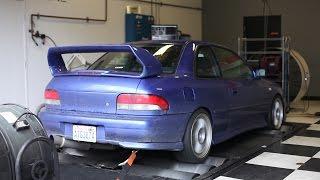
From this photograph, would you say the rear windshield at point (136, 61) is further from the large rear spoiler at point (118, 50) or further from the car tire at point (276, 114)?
the car tire at point (276, 114)

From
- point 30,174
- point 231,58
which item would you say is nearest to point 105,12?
point 231,58

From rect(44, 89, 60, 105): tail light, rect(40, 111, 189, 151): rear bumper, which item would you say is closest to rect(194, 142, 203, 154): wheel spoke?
rect(40, 111, 189, 151): rear bumper

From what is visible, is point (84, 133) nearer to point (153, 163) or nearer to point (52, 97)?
point (52, 97)

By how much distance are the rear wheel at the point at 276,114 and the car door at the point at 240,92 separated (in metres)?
0.38

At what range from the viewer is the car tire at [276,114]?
19.5 feet

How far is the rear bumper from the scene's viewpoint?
3.76 meters

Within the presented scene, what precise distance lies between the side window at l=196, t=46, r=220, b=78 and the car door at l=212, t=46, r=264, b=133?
131 mm

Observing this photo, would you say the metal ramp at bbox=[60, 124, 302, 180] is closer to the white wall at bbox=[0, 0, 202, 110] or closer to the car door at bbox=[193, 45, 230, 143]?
the car door at bbox=[193, 45, 230, 143]

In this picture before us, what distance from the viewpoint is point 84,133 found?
12.9ft

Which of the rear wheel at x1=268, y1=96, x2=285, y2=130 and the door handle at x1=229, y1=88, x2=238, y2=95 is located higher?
the door handle at x1=229, y1=88, x2=238, y2=95

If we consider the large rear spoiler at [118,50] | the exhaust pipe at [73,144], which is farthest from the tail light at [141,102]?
the exhaust pipe at [73,144]

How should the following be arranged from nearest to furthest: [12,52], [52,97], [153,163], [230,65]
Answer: [52,97] < [153,163] < [230,65] < [12,52]

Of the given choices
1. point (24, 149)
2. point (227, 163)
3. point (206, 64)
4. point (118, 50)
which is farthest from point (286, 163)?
point (24, 149)

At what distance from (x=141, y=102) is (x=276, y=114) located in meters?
2.96
